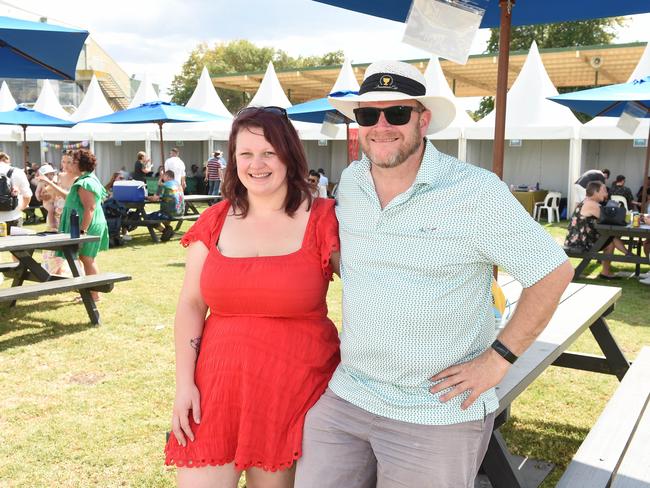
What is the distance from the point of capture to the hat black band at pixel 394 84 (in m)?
2.17

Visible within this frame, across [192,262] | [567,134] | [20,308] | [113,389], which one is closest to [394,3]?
[192,262]

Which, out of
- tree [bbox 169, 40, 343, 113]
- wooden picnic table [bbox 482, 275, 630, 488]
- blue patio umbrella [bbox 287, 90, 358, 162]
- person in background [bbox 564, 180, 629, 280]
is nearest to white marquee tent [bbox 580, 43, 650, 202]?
blue patio umbrella [bbox 287, 90, 358, 162]

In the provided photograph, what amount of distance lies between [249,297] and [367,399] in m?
0.53

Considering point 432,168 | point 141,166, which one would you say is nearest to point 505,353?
point 432,168

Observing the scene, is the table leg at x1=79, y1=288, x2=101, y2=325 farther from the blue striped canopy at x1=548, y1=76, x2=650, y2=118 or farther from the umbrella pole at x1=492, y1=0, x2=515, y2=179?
the blue striped canopy at x1=548, y1=76, x2=650, y2=118

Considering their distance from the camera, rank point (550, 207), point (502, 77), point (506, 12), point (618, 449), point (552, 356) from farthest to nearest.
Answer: point (550, 207), point (502, 77), point (506, 12), point (552, 356), point (618, 449)

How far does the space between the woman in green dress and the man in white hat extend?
17.9ft

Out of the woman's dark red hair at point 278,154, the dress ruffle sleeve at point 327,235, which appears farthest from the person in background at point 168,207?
the dress ruffle sleeve at point 327,235

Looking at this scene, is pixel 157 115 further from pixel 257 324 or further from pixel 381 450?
pixel 381 450

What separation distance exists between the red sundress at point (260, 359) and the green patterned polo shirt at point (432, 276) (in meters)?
0.21

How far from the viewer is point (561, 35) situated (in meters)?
38.8

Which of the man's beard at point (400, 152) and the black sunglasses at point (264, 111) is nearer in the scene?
the man's beard at point (400, 152)

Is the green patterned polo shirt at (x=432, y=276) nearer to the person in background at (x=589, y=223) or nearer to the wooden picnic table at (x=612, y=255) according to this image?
the wooden picnic table at (x=612, y=255)

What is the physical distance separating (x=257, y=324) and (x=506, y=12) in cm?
224
